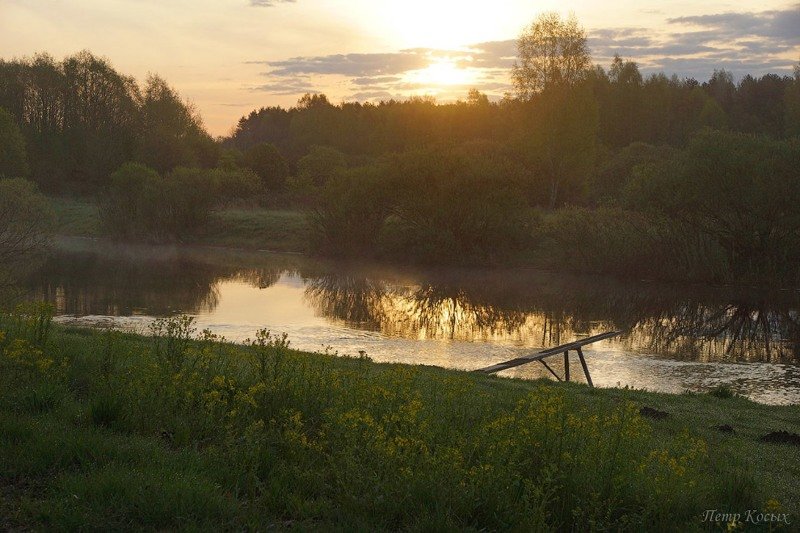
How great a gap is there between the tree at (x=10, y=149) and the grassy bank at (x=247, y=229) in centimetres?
695

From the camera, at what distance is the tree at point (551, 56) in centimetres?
5409

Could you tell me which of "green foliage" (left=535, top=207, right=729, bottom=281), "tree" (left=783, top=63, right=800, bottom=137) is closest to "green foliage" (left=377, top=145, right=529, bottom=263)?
"green foliage" (left=535, top=207, right=729, bottom=281)

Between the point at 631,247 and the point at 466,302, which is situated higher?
the point at 631,247

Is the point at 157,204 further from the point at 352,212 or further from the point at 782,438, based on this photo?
the point at 782,438

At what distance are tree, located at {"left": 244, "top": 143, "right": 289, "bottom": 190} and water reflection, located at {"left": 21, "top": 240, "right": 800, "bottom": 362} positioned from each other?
28473 millimetres

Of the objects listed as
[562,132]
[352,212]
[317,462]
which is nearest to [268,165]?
[562,132]

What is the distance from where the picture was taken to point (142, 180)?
50281mm

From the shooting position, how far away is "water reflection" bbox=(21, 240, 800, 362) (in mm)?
21750

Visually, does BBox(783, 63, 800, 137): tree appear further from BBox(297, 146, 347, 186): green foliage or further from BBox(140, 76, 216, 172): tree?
BBox(140, 76, 216, 172): tree

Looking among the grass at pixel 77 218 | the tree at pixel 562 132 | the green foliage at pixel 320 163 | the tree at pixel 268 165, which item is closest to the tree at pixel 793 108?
the tree at pixel 562 132

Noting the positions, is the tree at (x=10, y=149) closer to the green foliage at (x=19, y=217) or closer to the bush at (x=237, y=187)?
the bush at (x=237, y=187)

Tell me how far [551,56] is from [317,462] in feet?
168

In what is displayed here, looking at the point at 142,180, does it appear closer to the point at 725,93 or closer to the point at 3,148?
the point at 3,148

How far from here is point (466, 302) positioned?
27984 mm
